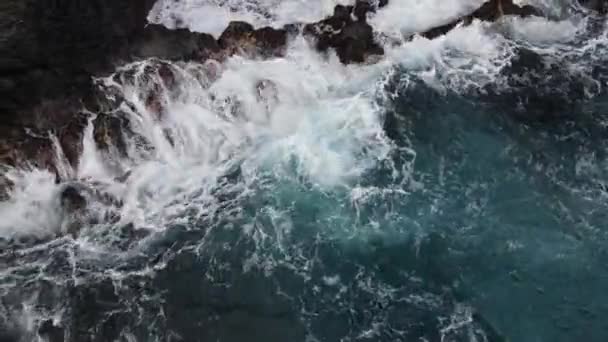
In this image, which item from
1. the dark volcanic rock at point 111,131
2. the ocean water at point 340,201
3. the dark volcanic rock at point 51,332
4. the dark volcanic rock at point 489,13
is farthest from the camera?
the dark volcanic rock at point 489,13

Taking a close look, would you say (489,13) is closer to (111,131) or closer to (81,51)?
(111,131)

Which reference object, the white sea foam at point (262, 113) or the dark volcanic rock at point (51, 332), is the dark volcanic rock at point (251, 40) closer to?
the white sea foam at point (262, 113)

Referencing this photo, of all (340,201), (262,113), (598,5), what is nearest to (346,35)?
(262,113)

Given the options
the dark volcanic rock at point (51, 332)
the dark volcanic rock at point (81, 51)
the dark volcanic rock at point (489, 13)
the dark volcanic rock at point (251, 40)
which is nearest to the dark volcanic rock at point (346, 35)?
the dark volcanic rock at point (81, 51)

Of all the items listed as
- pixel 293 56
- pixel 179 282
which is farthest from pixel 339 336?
pixel 293 56

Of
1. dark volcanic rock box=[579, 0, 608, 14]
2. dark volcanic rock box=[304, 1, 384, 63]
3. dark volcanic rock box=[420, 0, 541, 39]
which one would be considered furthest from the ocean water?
dark volcanic rock box=[579, 0, 608, 14]

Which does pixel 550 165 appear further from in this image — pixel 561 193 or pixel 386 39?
pixel 386 39

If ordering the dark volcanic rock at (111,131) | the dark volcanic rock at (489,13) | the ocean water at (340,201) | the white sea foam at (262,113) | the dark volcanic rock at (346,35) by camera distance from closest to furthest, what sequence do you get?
the ocean water at (340,201), the white sea foam at (262,113), the dark volcanic rock at (111,131), the dark volcanic rock at (346,35), the dark volcanic rock at (489,13)

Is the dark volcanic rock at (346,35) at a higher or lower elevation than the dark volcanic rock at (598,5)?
lower
